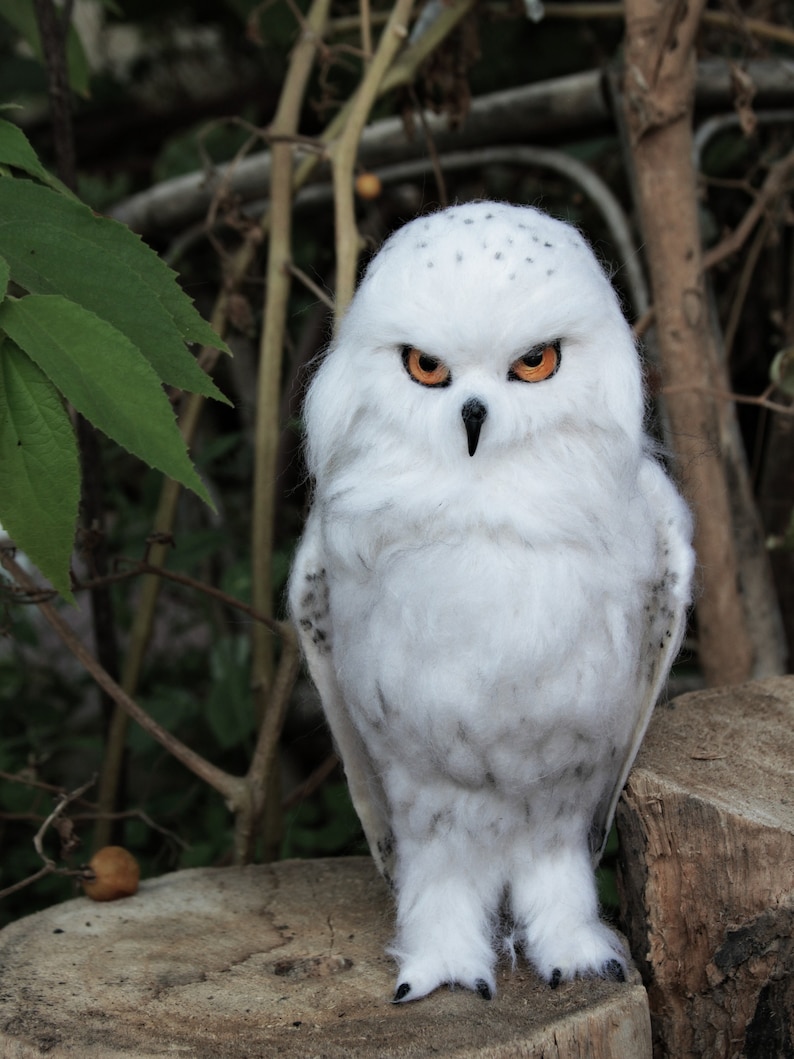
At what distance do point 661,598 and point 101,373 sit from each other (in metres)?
0.80

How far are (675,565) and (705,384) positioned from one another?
1.97 ft

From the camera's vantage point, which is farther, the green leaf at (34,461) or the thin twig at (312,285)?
the thin twig at (312,285)

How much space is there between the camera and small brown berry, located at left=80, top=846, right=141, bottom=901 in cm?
171

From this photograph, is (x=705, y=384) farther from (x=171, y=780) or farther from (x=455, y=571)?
(x=171, y=780)

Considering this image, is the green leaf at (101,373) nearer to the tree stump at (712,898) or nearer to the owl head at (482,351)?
the owl head at (482,351)

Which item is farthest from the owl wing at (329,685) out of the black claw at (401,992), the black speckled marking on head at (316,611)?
the black claw at (401,992)

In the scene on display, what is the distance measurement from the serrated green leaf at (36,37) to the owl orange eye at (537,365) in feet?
3.97

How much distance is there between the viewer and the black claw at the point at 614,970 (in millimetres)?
1475

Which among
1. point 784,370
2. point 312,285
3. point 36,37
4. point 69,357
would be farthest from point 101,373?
point 784,370

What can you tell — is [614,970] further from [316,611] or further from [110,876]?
[110,876]

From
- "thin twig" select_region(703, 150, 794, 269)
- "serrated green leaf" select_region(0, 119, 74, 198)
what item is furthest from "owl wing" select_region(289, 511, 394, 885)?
"thin twig" select_region(703, 150, 794, 269)

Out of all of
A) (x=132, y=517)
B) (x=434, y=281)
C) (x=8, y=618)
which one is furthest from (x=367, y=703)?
(x=132, y=517)

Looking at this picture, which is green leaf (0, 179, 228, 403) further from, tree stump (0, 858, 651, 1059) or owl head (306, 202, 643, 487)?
tree stump (0, 858, 651, 1059)

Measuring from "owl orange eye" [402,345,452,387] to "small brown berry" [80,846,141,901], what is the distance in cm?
85
